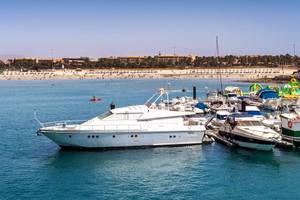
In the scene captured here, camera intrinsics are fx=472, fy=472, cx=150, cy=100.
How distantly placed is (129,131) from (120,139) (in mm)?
982

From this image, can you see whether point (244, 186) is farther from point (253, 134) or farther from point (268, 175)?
point (253, 134)

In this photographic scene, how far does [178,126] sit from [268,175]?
993 cm

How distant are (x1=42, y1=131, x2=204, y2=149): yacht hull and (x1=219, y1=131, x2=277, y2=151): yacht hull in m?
3.05

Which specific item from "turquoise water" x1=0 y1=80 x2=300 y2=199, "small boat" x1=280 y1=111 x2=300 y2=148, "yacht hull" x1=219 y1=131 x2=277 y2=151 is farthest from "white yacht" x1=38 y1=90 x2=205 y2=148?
"small boat" x1=280 y1=111 x2=300 y2=148

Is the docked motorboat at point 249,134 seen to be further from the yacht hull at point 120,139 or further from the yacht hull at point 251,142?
the yacht hull at point 120,139

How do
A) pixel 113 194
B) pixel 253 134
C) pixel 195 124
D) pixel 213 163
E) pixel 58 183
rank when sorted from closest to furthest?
pixel 113 194, pixel 58 183, pixel 213 163, pixel 253 134, pixel 195 124

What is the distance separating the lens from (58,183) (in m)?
28.9

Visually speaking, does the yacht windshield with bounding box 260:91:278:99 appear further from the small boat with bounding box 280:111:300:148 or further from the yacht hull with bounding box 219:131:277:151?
the yacht hull with bounding box 219:131:277:151

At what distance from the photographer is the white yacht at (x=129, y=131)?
36688 mm

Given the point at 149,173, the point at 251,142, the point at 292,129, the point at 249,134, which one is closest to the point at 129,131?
the point at 149,173

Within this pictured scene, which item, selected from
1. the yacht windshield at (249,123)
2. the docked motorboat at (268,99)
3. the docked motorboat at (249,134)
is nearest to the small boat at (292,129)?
the docked motorboat at (249,134)

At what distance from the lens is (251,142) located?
121 ft

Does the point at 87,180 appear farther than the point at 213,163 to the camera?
No

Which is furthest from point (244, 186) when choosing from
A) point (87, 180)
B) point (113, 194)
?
point (87, 180)
